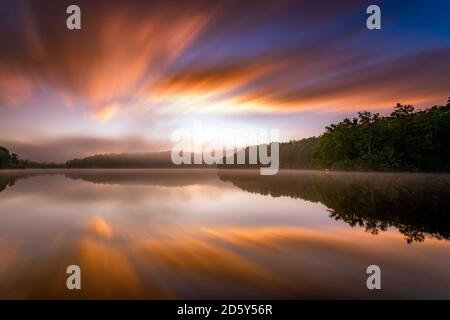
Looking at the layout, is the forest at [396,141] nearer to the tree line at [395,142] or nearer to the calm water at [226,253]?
the tree line at [395,142]

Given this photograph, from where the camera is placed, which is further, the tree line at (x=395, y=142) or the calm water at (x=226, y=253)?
the tree line at (x=395, y=142)

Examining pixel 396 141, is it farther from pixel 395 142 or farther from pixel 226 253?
pixel 226 253

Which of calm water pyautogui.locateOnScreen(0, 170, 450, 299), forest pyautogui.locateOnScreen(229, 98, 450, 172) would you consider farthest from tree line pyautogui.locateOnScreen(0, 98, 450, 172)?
calm water pyautogui.locateOnScreen(0, 170, 450, 299)

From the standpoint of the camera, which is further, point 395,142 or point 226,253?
point 395,142

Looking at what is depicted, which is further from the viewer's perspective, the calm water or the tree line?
the tree line

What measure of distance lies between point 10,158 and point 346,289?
678ft

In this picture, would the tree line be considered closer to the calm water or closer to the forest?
the forest

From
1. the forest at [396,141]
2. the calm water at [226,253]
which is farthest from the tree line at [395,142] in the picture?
the calm water at [226,253]

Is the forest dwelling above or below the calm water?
above

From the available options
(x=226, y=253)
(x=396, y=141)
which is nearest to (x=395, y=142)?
(x=396, y=141)

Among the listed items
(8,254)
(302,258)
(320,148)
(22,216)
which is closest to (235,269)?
(302,258)

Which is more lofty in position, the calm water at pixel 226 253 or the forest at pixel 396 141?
the forest at pixel 396 141
